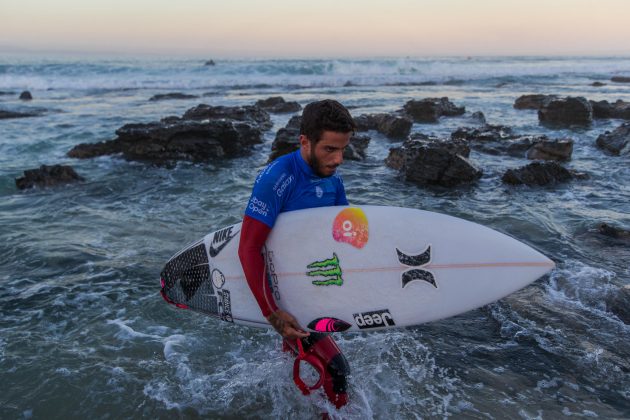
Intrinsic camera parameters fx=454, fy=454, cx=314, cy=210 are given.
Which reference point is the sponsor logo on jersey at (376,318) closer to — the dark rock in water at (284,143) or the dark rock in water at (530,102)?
the dark rock in water at (284,143)

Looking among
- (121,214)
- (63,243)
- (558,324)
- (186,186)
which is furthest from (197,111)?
(558,324)

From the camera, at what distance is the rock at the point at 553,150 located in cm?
1212

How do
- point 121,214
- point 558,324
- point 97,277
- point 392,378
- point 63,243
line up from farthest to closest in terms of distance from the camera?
1. point 121,214
2. point 63,243
3. point 97,277
4. point 558,324
5. point 392,378

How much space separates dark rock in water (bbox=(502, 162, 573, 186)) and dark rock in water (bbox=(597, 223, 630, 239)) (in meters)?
2.87

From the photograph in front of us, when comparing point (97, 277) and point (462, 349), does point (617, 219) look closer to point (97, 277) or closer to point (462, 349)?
point (462, 349)

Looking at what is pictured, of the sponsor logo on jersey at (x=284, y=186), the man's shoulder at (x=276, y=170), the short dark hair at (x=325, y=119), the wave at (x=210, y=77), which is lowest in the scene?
the sponsor logo on jersey at (x=284, y=186)

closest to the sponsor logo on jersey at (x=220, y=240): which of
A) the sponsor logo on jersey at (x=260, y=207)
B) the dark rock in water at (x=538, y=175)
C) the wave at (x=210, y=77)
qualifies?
the sponsor logo on jersey at (x=260, y=207)

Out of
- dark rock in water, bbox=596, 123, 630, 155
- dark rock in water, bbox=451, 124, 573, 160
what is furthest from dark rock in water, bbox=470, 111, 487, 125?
dark rock in water, bbox=596, 123, 630, 155

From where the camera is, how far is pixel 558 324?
16.1 feet

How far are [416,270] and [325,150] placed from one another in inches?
46.7

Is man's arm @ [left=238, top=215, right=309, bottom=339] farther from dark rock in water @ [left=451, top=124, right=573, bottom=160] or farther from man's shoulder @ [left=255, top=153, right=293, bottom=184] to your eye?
dark rock in water @ [left=451, top=124, right=573, bottom=160]

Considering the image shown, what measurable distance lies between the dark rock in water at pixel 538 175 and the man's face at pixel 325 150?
8366mm

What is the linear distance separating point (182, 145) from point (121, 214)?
471cm

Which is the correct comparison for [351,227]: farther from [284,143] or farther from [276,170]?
[284,143]
